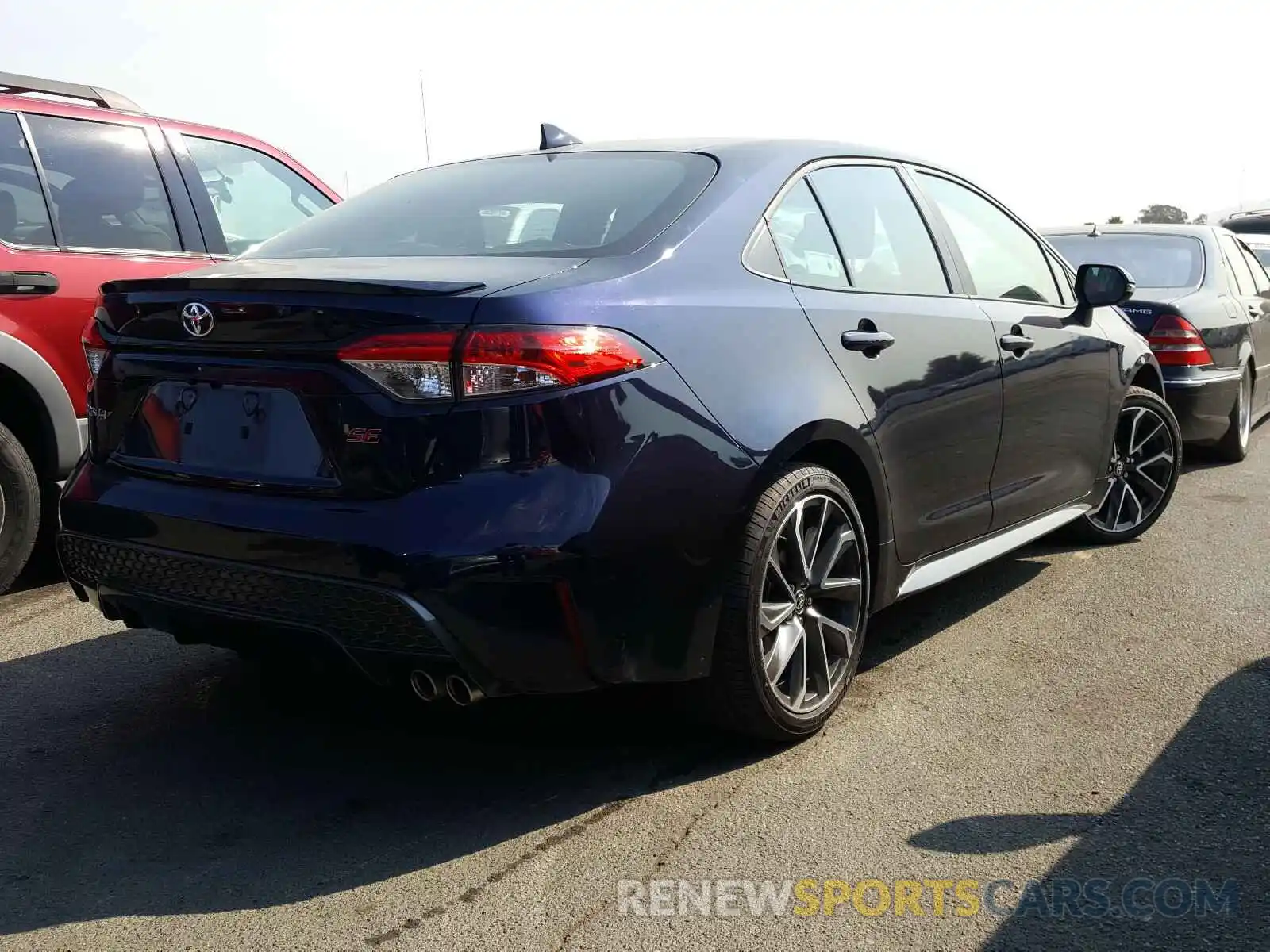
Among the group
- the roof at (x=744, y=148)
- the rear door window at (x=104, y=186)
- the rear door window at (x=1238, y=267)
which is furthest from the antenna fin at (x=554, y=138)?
the rear door window at (x=1238, y=267)

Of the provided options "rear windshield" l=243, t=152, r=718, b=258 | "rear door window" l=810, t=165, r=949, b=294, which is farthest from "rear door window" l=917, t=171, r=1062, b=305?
"rear windshield" l=243, t=152, r=718, b=258

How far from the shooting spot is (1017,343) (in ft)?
14.4

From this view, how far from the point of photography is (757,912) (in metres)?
2.60

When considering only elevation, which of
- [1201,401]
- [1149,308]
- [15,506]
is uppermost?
[1149,308]

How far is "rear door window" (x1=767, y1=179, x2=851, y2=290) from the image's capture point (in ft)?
11.5

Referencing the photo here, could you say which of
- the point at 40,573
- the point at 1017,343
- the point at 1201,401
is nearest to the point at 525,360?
the point at 1017,343

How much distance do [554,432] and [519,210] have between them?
987mm

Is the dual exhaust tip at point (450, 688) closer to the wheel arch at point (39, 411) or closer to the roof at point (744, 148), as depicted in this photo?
the roof at point (744, 148)

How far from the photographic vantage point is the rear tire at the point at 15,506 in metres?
4.82

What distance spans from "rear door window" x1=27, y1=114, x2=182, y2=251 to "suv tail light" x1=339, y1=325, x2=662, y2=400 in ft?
9.46

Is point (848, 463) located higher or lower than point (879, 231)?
lower

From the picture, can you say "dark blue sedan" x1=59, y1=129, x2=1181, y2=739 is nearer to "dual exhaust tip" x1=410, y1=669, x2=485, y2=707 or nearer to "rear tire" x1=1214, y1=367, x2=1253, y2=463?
"dual exhaust tip" x1=410, y1=669, x2=485, y2=707

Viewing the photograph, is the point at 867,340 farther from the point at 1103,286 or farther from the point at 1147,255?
the point at 1147,255

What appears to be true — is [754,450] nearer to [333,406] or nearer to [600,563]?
[600,563]
